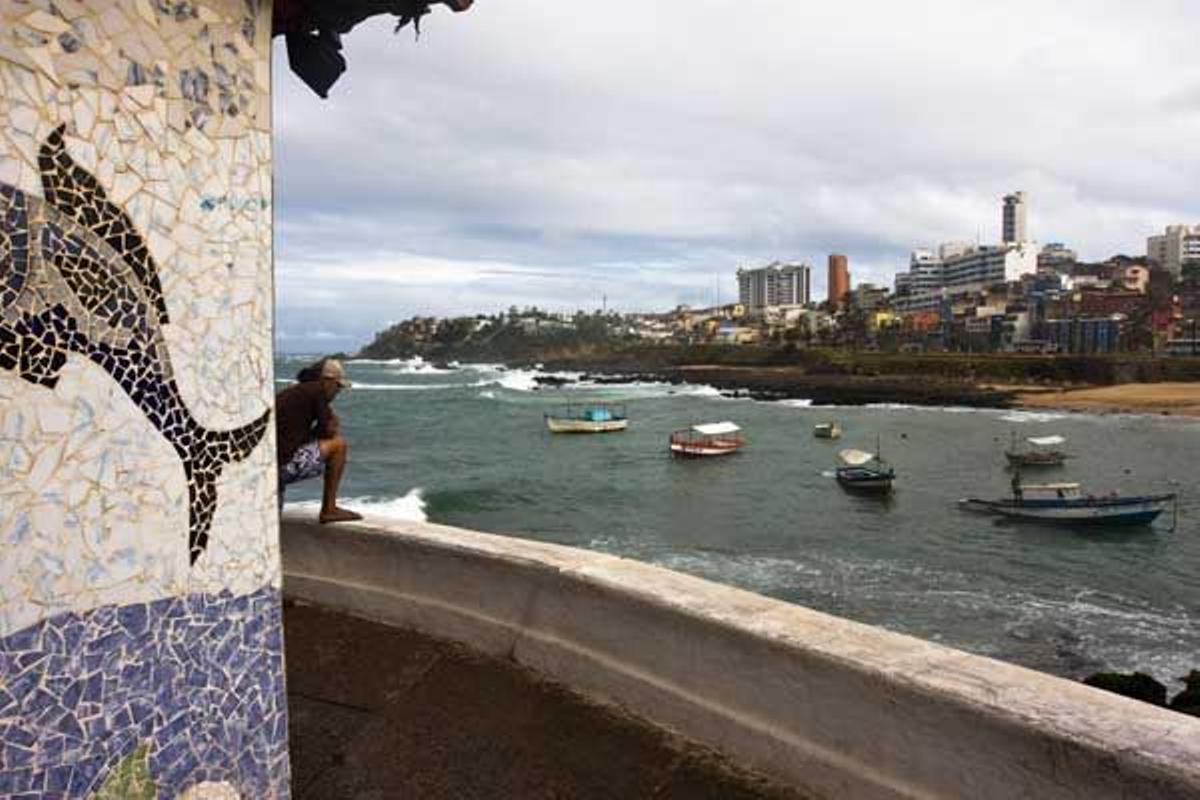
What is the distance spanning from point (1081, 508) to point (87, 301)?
33.7 m

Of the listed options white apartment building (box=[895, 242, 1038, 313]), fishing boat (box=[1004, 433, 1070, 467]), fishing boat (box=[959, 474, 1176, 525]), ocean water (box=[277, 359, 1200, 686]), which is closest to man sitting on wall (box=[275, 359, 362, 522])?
ocean water (box=[277, 359, 1200, 686])

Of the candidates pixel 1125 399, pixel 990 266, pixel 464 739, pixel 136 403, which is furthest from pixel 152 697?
pixel 990 266

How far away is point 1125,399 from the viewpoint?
78.1 meters

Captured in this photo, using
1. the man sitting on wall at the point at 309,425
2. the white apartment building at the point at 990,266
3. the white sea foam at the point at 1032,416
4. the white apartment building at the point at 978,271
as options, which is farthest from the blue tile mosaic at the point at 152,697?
the white apartment building at the point at 990,266

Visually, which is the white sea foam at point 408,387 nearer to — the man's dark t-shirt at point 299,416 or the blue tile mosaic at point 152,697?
the man's dark t-shirt at point 299,416

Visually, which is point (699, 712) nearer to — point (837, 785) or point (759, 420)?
point (837, 785)

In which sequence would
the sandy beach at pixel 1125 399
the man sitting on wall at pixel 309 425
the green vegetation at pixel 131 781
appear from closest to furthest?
1. the green vegetation at pixel 131 781
2. the man sitting on wall at pixel 309 425
3. the sandy beach at pixel 1125 399

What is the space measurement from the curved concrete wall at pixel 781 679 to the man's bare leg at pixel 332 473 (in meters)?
0.24

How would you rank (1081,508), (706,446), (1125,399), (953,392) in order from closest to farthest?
(1081,508) → (706,446) → (1125,399) → (953,392)

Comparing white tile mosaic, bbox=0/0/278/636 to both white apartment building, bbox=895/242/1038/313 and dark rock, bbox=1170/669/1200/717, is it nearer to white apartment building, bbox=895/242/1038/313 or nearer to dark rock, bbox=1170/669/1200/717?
dark rock, bbox=1170/669/1200/717

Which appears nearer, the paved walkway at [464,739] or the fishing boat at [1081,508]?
the paved walkway at [464,739]

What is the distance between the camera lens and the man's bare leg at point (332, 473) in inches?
185

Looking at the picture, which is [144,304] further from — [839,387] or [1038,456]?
[839,387]

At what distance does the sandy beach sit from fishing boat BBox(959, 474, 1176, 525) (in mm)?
45968
